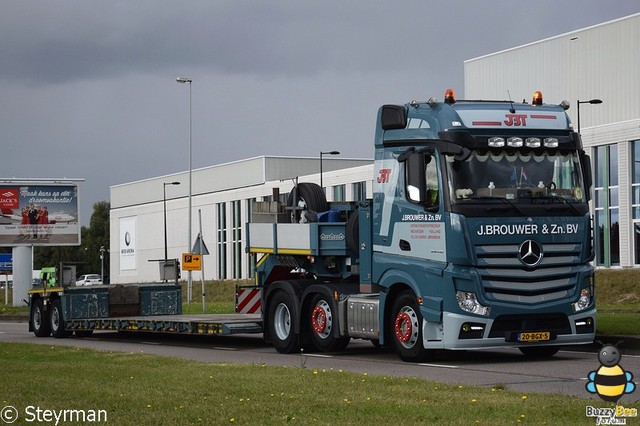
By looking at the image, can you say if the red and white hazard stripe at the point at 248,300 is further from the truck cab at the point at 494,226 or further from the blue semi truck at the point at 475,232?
the truck cab at the point at 494,226

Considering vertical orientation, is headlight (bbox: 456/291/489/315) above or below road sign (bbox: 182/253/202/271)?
below

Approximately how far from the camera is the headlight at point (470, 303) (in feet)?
58.3

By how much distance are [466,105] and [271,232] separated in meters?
5.33

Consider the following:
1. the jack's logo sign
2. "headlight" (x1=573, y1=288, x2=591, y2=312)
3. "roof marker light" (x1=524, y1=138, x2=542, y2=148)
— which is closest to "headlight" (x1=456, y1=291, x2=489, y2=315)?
"headlight" (x1=573, y1=288, x2=591, y2=312)

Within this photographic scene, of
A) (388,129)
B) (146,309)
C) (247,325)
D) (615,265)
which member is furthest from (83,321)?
(615,265)

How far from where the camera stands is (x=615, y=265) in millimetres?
64688

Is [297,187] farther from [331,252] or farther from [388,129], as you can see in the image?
[388,129]

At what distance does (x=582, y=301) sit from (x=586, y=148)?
160ft

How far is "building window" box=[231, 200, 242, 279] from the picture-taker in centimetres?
10196

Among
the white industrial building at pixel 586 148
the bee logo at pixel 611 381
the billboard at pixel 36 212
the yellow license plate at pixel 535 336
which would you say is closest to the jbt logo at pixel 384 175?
the yellow license plate at pixel 535 336

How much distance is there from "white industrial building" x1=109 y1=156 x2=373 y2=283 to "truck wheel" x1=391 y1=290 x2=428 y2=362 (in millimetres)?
66437

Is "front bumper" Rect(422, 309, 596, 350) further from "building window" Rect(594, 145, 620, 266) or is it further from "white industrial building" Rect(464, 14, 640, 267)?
"building window" Rect(594, 145, 620, 266)

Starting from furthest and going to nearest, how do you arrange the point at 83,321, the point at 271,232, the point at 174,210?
the point at 174,210
the point at 83,321
the point at 271,232

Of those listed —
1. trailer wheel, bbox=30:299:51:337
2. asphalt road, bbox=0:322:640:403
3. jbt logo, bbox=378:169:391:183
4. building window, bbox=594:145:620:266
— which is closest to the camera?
asphalt road, bbox=0:322:640:403
